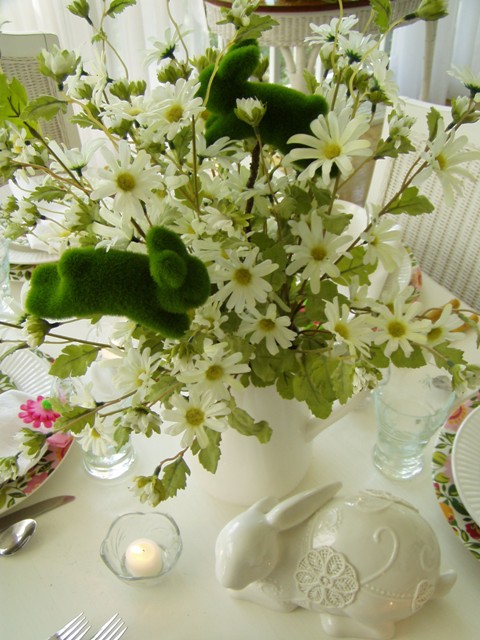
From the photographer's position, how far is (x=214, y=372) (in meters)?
0.40

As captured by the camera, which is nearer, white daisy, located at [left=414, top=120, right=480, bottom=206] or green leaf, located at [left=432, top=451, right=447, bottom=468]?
white daisy, located at [left=414, top=120, right=480, bottom=206]

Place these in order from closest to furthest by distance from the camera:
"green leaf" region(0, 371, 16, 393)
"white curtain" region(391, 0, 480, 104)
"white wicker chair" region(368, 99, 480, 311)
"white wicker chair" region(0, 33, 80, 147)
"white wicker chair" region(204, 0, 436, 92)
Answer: "green leaf" region(0, 371, 16, 393) < "white wicker chair" region(368, 99, 480, 311) < "white wicker chair" region(0, 33, 80, 147) < "white wicker chair" region(204, 0, 436, 92) < "white curtain" region(391, 0, 480, 104)

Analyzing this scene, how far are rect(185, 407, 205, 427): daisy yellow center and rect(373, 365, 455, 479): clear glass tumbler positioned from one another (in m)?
0.28

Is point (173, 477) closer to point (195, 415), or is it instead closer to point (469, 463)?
point (195, 415)

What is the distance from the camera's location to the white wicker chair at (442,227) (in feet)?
3.37

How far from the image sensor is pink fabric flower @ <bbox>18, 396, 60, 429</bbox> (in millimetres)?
628

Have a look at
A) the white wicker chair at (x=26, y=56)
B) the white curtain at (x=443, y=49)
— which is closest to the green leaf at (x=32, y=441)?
the white wicker chair at (x=26, y=56)

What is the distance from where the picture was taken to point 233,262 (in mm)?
380

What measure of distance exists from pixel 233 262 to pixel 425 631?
15.3 inches

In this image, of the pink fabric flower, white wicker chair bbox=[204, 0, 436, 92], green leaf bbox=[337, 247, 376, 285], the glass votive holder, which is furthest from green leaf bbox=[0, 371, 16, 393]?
white wicker chair bbox=[204, 0, 436, 92]

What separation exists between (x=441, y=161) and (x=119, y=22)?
206 cm

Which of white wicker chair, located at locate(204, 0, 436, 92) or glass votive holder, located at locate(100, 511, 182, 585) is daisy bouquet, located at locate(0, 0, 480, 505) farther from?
white wicker chair, located at locate(204, 0, 436, 92)

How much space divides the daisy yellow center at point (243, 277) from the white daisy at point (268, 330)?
23 millimetres

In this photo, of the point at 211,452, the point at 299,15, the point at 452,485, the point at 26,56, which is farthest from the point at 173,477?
the point at 299,15
